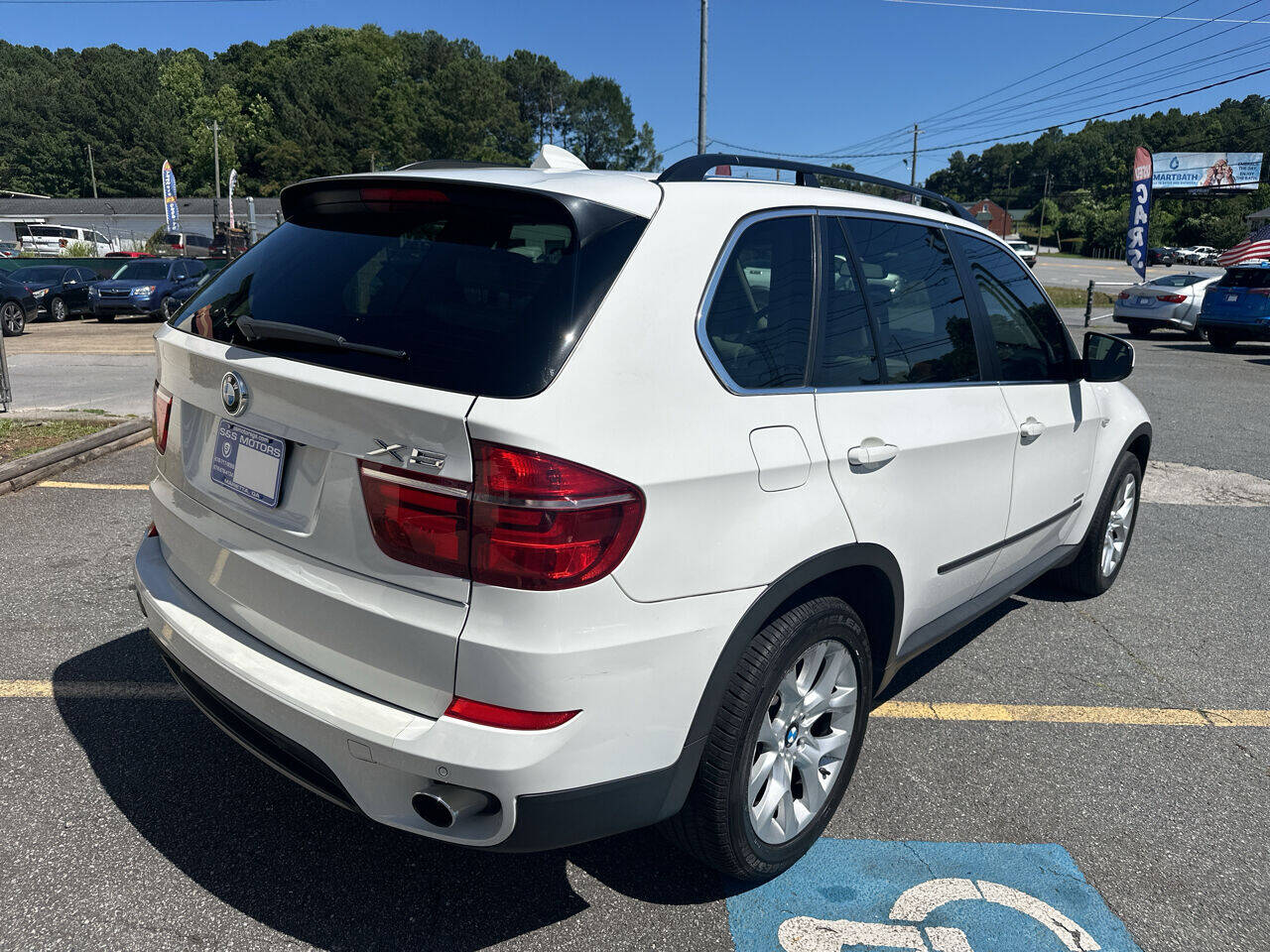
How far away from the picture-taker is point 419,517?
1881 millimetres

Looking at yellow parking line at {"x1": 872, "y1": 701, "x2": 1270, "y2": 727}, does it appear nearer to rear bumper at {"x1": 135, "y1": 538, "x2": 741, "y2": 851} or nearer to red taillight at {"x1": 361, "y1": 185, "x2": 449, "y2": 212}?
rear bumper at {"x1": 135, "y1": 538, "x2": 741, "y2": 851}

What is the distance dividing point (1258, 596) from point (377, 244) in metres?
4.83

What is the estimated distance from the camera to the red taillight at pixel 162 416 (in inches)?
103

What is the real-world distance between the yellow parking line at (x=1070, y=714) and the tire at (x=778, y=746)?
91cm

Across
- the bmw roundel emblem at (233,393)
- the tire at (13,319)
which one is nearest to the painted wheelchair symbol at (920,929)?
the bmw roundel emblem at (233,393)

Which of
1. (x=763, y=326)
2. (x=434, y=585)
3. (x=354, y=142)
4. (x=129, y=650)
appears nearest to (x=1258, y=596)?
(x=763, y=326)

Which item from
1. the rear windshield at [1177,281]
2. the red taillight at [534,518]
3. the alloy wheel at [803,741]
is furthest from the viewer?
the rear windshield at [1177,281]

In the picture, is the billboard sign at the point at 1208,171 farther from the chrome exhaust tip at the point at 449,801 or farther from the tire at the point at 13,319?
the chrome exhaust tip at the point at 449,801

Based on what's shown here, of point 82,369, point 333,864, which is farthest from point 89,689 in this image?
point 82,369

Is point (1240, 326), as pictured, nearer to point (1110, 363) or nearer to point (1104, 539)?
point (1104, 539)

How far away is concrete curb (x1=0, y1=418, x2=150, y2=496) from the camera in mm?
6066

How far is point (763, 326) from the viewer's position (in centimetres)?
234

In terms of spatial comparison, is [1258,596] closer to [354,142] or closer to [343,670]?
[343,670]

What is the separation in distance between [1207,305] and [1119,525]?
15.2m
